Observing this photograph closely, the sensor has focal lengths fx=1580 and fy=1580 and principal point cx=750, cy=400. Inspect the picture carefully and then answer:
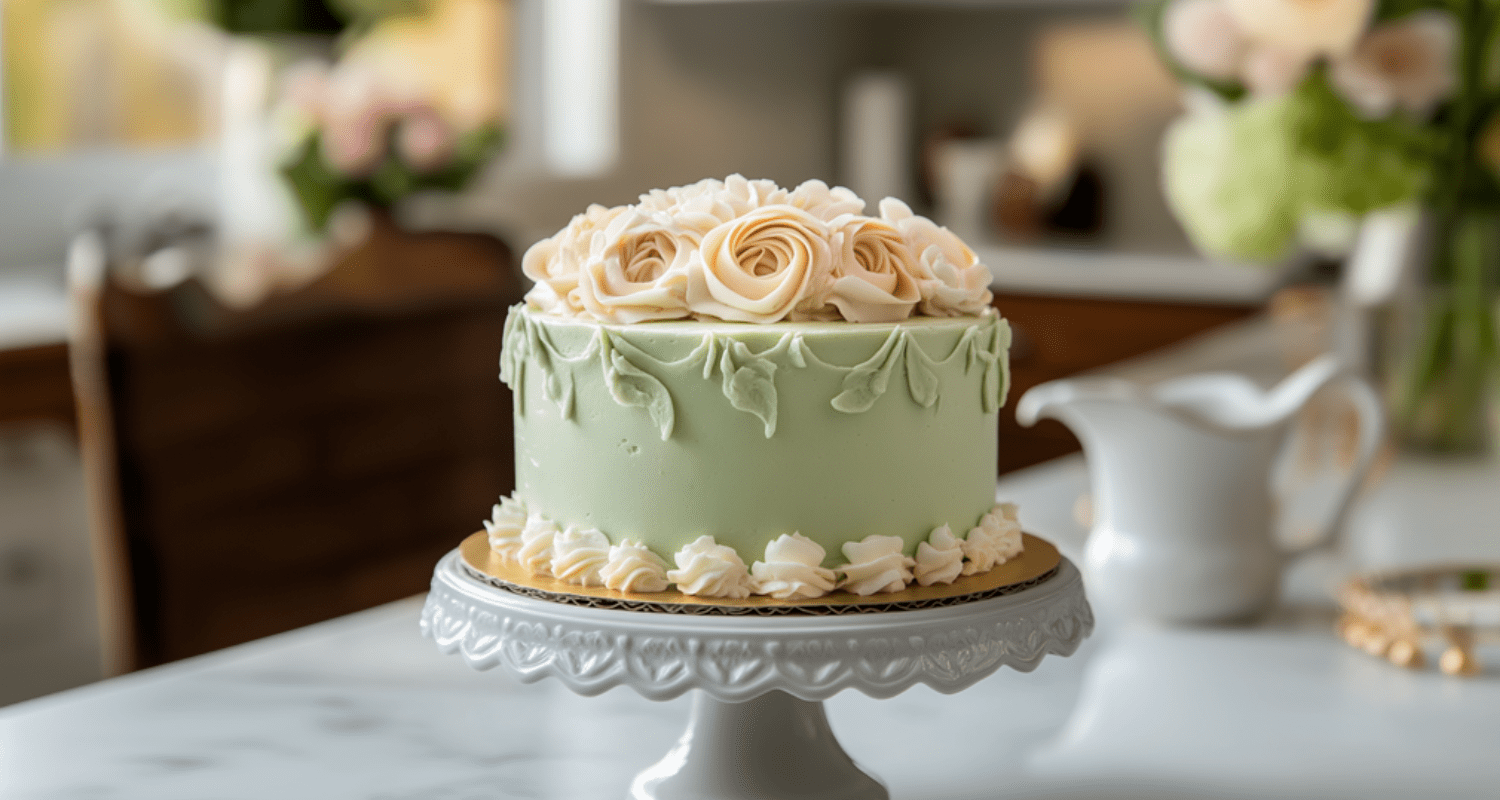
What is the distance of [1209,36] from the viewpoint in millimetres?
1436

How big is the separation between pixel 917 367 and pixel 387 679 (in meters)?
0.44

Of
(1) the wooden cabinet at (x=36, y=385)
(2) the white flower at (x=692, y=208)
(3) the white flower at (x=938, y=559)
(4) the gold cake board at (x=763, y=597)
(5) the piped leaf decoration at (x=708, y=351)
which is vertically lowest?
(1) the wooden cabinet at (x=36, y=385)

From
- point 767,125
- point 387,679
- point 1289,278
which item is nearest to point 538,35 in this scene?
point 767,125

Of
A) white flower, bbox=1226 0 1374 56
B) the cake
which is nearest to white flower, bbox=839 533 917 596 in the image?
the cake

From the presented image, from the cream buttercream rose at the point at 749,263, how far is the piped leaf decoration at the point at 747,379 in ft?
0.07

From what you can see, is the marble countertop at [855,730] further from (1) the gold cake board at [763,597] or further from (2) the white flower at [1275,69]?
(2) the white flower at [1275,69]

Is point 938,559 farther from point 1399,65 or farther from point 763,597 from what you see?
point 1399,65

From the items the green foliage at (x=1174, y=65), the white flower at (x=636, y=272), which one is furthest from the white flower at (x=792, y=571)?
the green foliage at (x=1174, y=65)

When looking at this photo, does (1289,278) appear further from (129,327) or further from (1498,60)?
(129,327)

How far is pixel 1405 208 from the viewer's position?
1.65 m

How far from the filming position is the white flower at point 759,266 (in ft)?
2.12

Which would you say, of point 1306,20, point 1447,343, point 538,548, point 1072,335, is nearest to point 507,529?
point 538,548

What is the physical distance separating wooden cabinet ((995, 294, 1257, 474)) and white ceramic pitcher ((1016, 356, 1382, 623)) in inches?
90.9

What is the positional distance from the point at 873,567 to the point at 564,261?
0.19 meters
